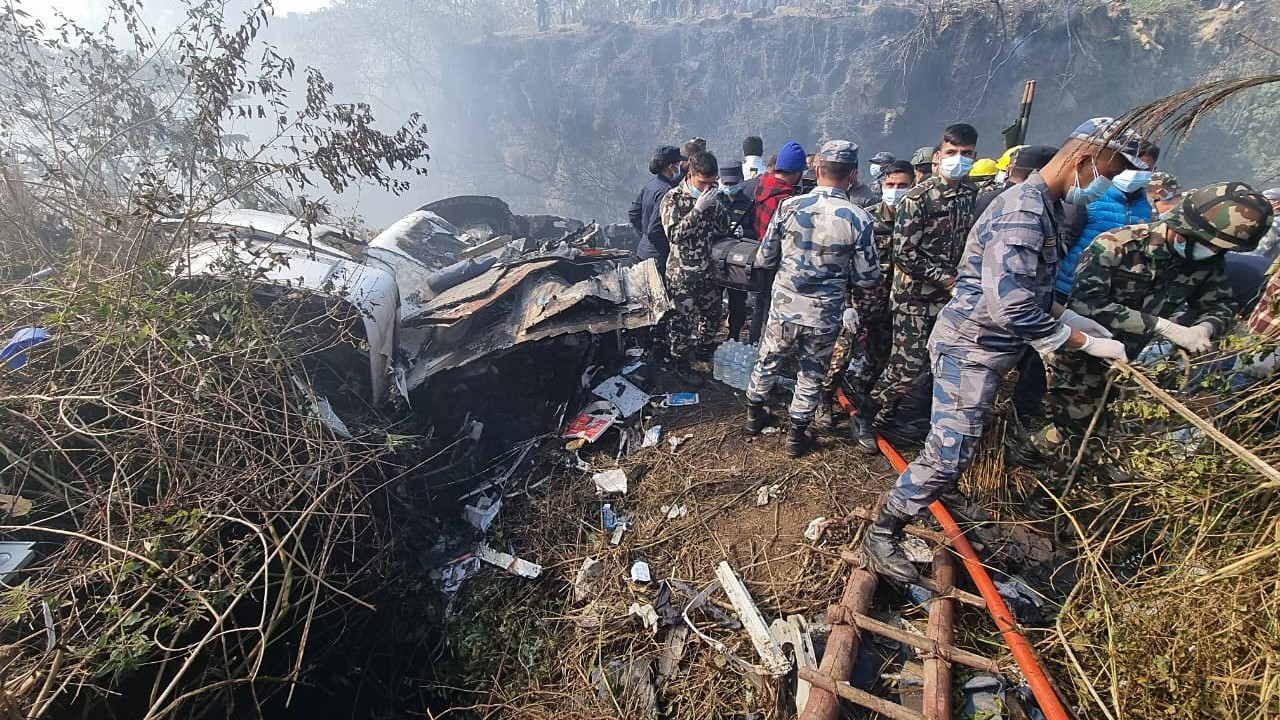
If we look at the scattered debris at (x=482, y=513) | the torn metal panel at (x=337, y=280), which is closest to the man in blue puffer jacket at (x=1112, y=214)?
the scattered debris at (x=482, y=513)

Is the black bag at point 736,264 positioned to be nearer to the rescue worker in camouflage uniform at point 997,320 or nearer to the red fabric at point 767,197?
the red fabric at point 767,197

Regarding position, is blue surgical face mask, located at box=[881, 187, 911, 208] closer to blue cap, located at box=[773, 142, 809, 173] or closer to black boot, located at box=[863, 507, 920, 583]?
blue cap, located at box=[773, 142, 809, 173]

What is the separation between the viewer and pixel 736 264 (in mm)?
4227

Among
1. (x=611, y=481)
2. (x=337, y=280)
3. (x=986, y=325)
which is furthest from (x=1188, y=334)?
(x=337, y=280)

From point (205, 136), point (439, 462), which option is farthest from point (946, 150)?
point (205, 136)

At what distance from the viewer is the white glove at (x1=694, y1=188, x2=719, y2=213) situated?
418 cm

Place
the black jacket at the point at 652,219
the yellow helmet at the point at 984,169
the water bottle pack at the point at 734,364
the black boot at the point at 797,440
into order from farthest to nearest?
the black jacket at the point at 652,219 → the yellow helmet at the point at 984,169 → the water bottle pack at the point at 734,364 → the black boot at the point at 797,440

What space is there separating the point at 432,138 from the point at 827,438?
69.1 ft

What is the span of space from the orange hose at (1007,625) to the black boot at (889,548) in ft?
0.67

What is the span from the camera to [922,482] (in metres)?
2.38

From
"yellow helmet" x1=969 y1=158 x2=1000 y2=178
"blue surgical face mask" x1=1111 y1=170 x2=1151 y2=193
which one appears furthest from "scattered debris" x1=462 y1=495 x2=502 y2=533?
"yellow helmet" x1=969 y1=158 x2=1000 y2=178

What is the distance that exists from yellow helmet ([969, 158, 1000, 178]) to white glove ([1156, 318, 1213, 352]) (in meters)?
2.66

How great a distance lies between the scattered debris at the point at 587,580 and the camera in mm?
2775

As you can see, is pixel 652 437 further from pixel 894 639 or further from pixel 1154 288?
pixel 1154 288
